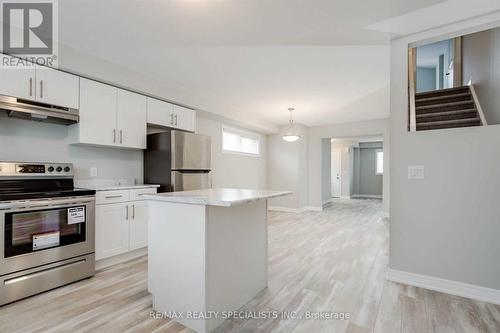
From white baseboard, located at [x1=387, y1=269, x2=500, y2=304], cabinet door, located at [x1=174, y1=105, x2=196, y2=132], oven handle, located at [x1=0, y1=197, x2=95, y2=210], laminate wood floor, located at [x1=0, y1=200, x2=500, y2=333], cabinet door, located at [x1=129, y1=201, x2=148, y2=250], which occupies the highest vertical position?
cabinet door, located at [x1=174, y1=105, x2=196, y2=132]

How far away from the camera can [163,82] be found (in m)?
3.71

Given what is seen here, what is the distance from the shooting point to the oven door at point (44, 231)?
2115 millimetres

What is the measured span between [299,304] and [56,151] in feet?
10.3

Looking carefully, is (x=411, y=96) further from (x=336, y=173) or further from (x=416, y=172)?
(x=336, y=173)

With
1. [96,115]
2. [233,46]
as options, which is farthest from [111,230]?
[233,46]

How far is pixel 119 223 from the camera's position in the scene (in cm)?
302

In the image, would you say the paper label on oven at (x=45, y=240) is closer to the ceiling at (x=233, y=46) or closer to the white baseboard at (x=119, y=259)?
the white baseboard at (x=119, y=259)

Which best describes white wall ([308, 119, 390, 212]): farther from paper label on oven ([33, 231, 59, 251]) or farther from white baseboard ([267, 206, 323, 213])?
paper label on oven ([33, 231, 59, 251])

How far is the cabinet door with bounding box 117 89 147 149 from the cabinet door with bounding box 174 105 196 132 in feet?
1.76

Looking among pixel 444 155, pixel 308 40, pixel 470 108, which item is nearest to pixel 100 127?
pixel 308 40

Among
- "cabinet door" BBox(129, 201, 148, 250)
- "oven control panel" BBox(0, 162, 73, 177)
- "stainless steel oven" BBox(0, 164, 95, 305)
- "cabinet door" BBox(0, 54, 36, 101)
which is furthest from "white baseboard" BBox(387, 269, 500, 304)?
"cabinet door" BBox(0, 54, 36, 101)

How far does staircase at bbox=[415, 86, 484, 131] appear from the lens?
366cm

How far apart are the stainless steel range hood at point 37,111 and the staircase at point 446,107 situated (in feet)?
14.4

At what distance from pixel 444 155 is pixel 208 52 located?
2707 millimetres
